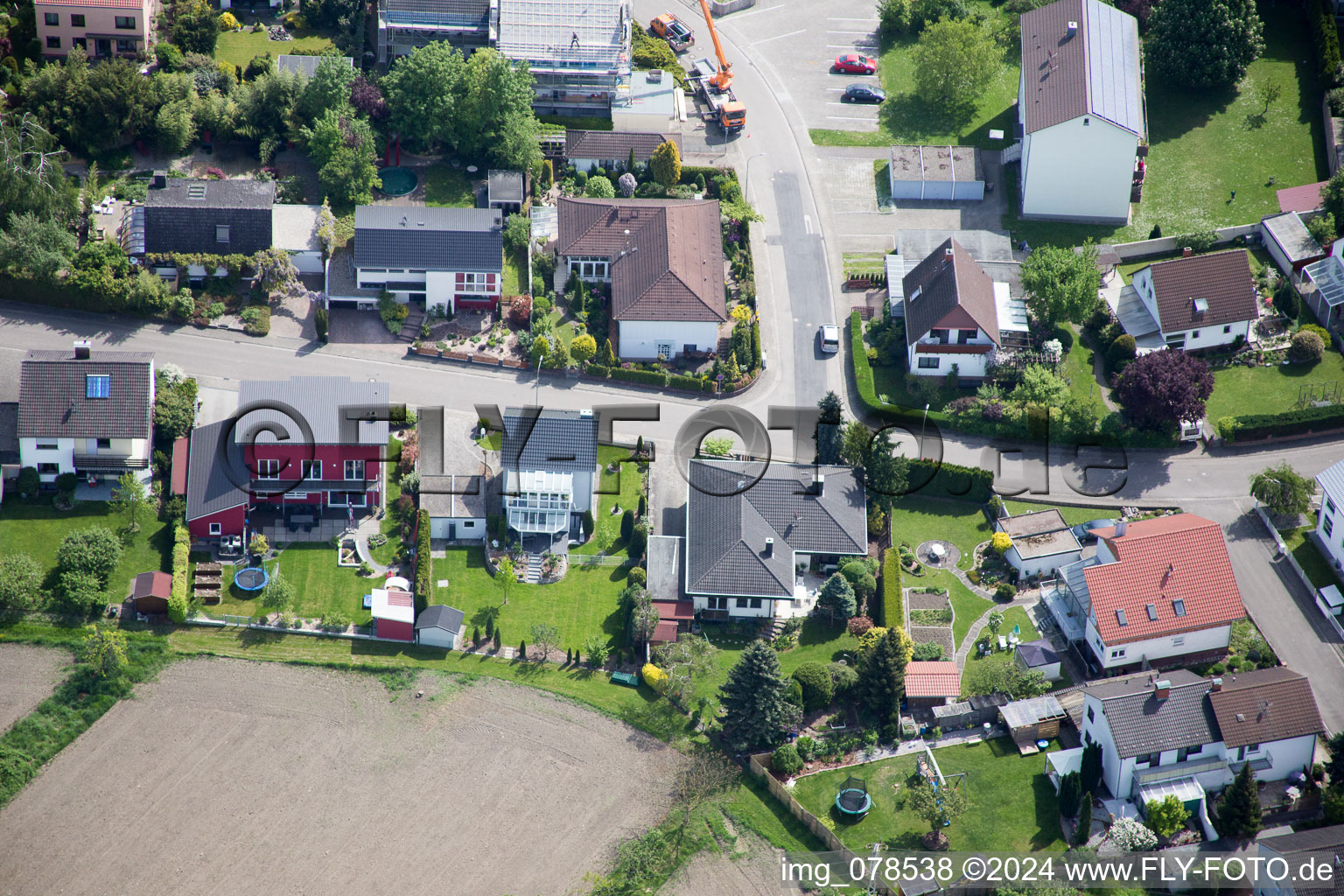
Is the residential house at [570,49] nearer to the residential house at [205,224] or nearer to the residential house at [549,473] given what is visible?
the residential house at [205,224]

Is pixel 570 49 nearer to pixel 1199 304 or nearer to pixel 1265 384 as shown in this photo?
pixel 1199 304

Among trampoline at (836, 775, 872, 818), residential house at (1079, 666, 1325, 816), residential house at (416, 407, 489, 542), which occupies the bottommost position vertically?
trampoline at (836, 775, 872, 818)

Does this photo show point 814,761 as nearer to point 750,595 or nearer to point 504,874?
point 750,595

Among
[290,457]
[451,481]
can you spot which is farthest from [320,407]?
[451,481]

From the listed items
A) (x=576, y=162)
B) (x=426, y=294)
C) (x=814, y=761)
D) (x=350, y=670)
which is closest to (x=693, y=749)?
(x=814, y=761)

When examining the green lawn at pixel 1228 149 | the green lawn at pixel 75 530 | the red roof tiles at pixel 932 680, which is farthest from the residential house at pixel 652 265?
the green lawn at pixel 75 530

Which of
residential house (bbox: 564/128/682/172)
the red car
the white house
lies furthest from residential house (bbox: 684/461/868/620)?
the red car

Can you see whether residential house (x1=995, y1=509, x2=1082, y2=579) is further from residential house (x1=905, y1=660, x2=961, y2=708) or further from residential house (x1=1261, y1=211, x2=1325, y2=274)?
residential house (x1=1261, y1=211, x2=1325, y2=274)
